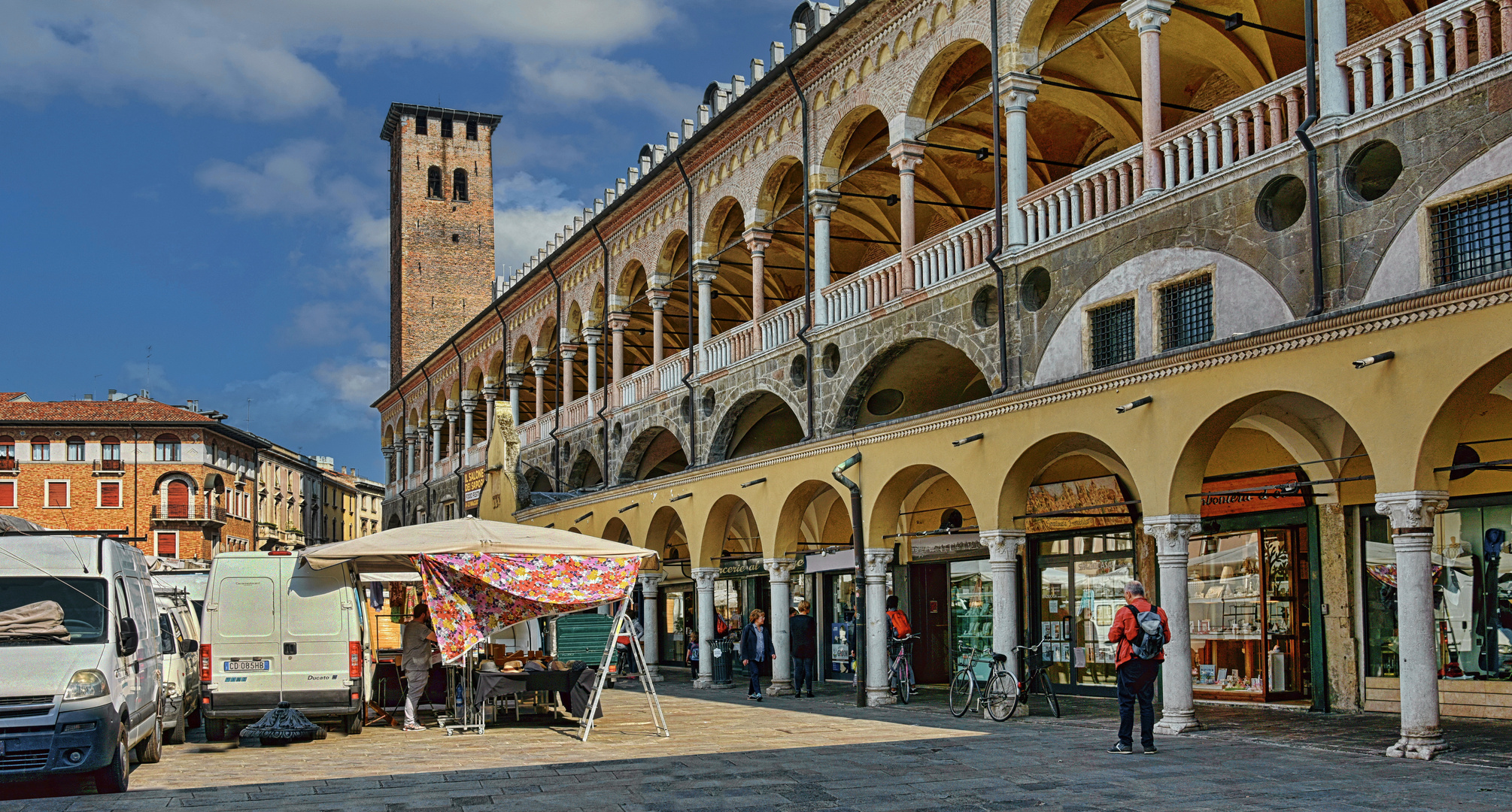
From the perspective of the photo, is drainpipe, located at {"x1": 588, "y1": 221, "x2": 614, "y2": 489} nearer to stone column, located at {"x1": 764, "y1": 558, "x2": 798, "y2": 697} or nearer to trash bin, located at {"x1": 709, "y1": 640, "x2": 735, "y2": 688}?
trash bin, located at {"x1": 709, "y1": 640, "x2": 735, "y2": 688}

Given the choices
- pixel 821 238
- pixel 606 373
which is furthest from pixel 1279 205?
pixel 606 373

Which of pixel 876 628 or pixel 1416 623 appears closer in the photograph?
pixel 1416 623

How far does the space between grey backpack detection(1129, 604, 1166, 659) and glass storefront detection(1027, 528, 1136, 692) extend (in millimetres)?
6064

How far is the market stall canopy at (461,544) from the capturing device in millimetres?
14141

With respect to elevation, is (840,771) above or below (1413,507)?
below

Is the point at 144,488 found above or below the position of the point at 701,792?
above

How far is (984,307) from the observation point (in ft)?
55.2

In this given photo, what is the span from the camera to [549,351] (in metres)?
35.1

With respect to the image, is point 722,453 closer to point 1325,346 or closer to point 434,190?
point 1325,346

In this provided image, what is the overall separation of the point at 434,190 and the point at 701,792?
187ft

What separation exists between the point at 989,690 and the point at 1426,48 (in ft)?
25.6

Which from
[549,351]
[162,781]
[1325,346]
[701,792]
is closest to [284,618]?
[162,781]

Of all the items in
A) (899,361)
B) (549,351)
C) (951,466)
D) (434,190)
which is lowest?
(951,466)

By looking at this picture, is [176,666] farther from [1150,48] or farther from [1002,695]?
[1150,48]
